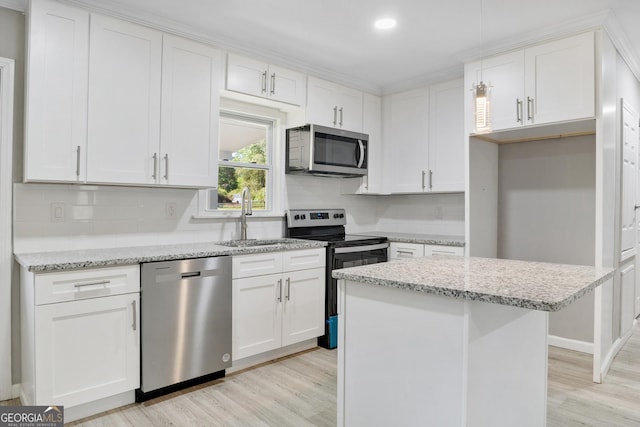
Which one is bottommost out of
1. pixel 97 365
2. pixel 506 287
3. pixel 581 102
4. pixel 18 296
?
pixel 97 365

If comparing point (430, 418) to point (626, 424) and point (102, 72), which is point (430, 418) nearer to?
point (626, 424)

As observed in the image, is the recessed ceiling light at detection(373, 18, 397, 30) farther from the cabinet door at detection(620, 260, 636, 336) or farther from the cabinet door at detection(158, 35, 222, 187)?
the cabinet door at detection(620, 260, 636, 336)

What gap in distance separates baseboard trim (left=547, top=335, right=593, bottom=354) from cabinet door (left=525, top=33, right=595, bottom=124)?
1.83 m

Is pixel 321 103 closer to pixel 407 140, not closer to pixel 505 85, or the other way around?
pixel 407 140

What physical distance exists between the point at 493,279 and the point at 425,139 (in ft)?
8.76

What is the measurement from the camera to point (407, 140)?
164 inches

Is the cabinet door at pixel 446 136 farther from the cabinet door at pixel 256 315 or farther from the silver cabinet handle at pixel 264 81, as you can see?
the cabinet door at pixel 256 315

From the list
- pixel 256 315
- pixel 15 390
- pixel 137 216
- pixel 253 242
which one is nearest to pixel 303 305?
pixel 256 315

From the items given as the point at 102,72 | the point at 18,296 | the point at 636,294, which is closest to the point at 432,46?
the point at 102,72

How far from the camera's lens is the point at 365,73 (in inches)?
154

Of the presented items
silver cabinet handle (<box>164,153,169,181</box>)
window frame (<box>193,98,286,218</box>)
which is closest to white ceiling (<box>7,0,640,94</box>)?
window frame (<box>193,98,286,218</box>)

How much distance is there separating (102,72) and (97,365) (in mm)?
1720

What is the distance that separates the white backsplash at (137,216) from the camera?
100 inches

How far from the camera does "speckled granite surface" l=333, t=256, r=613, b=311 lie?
129 cm
